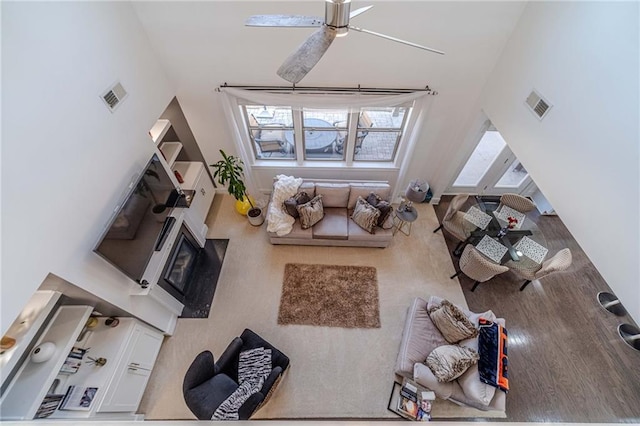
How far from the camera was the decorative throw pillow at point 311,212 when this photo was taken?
420 centimetres

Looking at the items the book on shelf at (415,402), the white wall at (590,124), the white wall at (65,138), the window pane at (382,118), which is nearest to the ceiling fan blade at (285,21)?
the white wall at (65,138)

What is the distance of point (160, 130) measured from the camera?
12.9 ft

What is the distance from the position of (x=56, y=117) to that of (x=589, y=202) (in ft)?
14.3

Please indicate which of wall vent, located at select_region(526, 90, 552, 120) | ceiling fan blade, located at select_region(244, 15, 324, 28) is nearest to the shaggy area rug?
wall vent, located at select_region(526, 90, 552, 120)

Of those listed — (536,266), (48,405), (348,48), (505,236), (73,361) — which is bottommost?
(48,405)

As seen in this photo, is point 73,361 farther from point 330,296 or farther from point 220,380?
point 330,296

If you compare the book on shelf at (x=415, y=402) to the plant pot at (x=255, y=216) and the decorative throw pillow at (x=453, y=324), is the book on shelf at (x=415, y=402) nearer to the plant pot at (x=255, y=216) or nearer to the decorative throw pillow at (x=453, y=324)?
the decorative throw pillow at (x=453, y=324)

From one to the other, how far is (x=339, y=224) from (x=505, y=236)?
2431mm

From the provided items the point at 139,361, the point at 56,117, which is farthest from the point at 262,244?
the point at 56,117

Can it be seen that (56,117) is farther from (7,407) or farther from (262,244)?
(262,244)

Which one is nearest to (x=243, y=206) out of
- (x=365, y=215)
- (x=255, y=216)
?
(x=255, y=216)

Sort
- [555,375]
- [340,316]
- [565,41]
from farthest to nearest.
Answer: [340,316]
[555,375]
[565,41]

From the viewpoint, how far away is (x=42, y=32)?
2.06 metres

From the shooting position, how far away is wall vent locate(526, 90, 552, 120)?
2.71 meters
